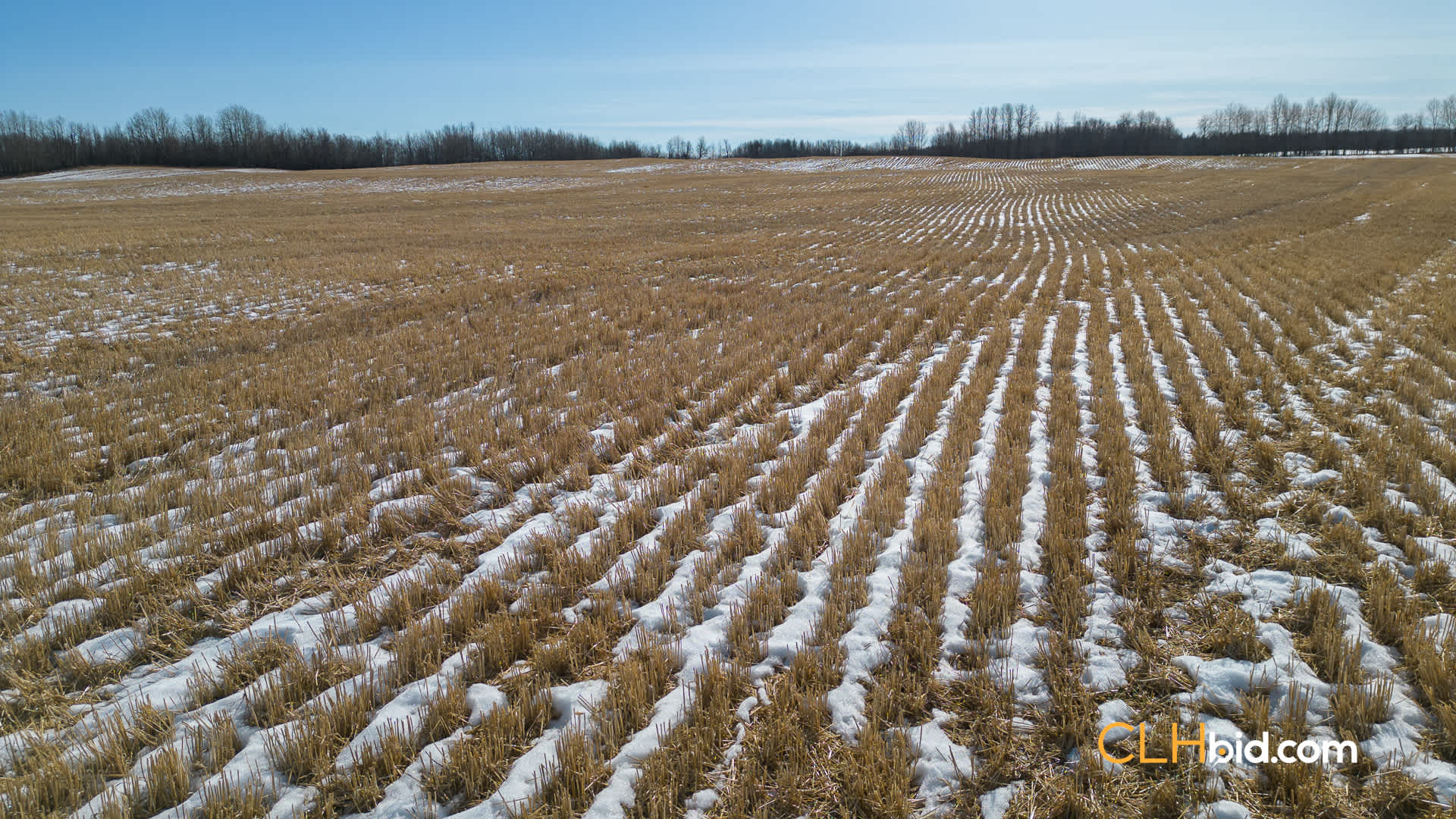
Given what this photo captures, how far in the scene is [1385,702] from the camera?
8.73 ft

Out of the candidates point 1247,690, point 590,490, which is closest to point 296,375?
point 590,490

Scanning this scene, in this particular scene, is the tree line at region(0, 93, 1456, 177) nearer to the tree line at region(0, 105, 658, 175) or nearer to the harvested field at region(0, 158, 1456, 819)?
the tree line at region(0, 105, 658, 175)

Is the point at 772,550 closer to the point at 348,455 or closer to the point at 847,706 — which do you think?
the point at 847,706

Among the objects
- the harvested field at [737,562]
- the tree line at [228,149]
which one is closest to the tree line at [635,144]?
the tree line at [228,149]

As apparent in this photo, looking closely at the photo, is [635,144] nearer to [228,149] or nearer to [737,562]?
[228,149]

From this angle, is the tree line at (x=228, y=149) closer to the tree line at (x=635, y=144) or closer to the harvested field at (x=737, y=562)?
the tree line at (x=635, y=144)

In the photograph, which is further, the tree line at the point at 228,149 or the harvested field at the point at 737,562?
the tree line at the point at 228,149

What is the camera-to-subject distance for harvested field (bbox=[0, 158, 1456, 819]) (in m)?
2.61

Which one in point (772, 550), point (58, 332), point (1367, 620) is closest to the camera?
point (1367, 620)

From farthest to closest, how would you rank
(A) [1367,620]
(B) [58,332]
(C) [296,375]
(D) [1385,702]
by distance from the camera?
(B) [58,332], (C) [296,375], (A) [1367,620], (D) [1385,702]

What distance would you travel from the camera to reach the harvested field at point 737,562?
8.56 ft

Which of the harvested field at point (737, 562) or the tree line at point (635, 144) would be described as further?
the tree line at point (635, 144)

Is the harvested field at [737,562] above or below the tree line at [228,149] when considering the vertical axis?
below

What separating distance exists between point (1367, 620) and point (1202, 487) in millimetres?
1640
